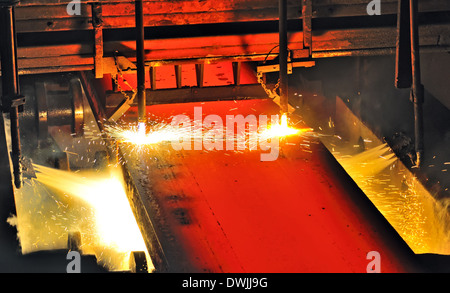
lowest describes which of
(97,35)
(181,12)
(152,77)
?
(152,77)

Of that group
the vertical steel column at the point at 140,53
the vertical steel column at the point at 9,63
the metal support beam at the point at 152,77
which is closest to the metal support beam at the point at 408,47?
the vertical steel column at the point at 140,53

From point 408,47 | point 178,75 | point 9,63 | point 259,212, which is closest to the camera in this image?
point 408,47

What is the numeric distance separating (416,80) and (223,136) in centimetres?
185

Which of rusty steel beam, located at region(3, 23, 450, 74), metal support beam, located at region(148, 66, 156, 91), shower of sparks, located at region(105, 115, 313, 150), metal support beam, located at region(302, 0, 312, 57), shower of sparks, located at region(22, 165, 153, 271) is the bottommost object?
shower of sparks, located at region(22, 165, 153, 271)

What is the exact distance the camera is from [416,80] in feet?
15.7

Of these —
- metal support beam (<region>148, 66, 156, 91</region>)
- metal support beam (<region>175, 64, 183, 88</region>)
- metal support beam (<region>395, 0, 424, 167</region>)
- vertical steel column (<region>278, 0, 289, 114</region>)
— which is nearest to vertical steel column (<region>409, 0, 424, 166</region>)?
metal support beam (<region>395, 0, 424, 167</region>)

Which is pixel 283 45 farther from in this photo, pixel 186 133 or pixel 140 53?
pixel 186 133

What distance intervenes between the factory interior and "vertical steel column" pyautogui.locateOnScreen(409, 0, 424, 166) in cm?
1

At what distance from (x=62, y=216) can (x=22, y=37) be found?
1.80 m

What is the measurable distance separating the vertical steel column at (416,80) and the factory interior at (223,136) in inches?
0.5

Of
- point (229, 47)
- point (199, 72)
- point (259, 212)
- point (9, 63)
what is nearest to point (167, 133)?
point (199, 72)

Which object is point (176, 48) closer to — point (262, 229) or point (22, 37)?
point (22, 37)

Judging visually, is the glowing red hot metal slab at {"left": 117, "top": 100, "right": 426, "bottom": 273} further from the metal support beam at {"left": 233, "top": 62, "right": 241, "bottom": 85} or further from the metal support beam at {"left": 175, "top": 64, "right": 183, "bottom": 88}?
the metal support beam at {"left": 233, "top": 62, "right": 241, "bottom": 85}

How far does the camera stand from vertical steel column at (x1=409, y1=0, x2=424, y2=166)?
4582 mm
